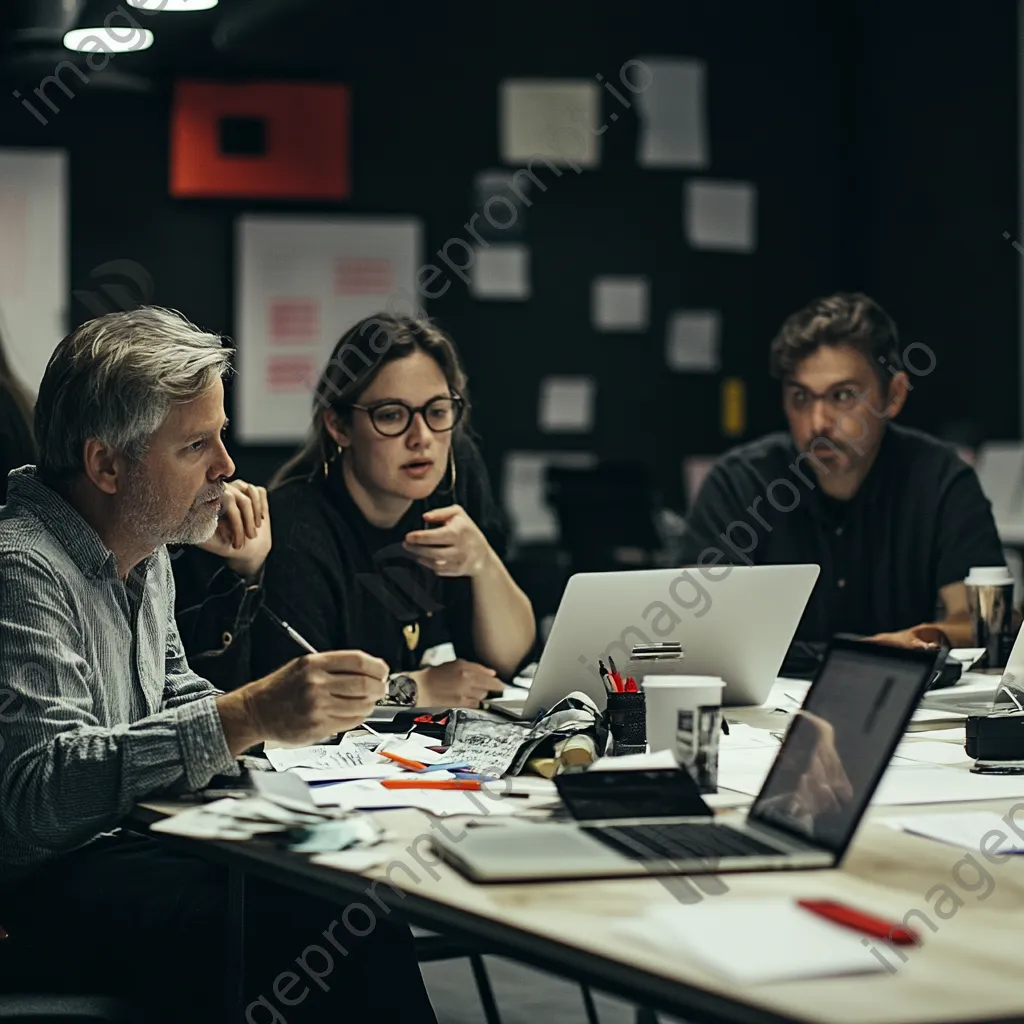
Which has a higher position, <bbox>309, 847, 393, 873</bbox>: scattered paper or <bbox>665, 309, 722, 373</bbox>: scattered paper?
<bbox>665, 309, 722, 373</bbox>: scattered paper

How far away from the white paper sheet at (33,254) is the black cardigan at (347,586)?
2.64 meters

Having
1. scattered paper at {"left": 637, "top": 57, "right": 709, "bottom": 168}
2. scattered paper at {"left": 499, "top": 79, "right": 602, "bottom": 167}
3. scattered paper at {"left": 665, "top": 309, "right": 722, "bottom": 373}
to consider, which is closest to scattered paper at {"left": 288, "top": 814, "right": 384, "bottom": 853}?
scattered paper at {"left": 499, "top": 79, "right": 602, "bottom": 167}

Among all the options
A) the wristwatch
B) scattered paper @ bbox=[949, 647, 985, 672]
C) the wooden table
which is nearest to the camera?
the wooden table

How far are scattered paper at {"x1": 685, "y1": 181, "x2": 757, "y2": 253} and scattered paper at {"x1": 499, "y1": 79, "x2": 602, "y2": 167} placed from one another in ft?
1.38

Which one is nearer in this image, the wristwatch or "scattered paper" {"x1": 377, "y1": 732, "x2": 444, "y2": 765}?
"scattered paper" {"x1": 377, "y1": 732, "x2": 444, "y2": 765}

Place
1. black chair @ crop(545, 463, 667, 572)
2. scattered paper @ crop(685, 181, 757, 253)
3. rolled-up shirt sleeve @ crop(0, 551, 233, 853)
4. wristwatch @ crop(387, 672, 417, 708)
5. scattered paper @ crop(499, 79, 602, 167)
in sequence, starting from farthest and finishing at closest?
scattered paper @ crop(685, 181, 757, 253)
scattered paper @ crop(499, 79, 602, 167)
black chair @ crop(545, 463, 667, 572)
wristwatch @ crop(387, 672, 417, 708)
rolled-up shirt sleeve @ crop(0, 551, 233, 853)

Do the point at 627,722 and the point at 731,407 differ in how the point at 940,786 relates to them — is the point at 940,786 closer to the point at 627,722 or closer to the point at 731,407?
the point at 627,722

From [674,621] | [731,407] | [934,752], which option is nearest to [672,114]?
[731,407]

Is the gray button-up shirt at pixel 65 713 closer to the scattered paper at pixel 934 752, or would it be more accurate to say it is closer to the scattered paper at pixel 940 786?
the scattered paper at pixel 940 786

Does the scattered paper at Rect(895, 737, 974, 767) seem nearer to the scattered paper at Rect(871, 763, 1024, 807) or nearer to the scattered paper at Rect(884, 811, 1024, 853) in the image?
the scattered paper at Rect(871, 763, 1024, 807)

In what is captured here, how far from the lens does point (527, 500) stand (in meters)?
5.73

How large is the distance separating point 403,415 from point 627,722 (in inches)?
37.2

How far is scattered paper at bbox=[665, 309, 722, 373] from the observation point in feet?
19.6

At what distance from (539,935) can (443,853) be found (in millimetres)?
256
